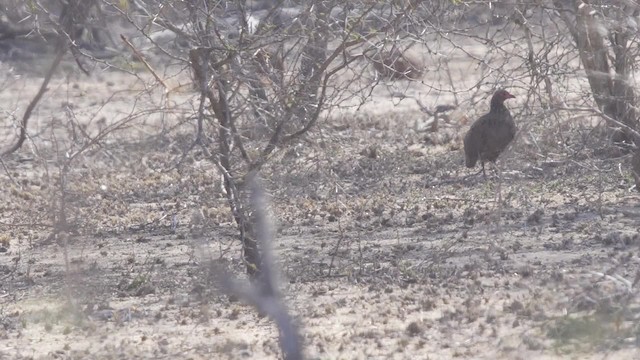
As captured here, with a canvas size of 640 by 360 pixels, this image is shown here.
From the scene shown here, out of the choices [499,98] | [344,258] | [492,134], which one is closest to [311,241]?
[344,258]

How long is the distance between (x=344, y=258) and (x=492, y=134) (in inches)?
131

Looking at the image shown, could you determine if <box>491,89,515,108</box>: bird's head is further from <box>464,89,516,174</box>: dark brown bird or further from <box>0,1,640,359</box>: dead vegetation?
<box>0,1,640,359</box>: dead vegetation

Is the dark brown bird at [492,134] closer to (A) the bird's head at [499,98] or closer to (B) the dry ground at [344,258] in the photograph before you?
(A) the bird's head at [499,98]

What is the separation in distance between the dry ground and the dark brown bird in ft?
0.99

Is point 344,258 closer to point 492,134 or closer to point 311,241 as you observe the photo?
point 311,241

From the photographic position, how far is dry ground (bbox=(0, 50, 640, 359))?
20.1 ft

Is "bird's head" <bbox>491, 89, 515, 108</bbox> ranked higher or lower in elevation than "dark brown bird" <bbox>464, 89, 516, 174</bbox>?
higher

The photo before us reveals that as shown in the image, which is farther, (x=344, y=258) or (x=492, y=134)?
(x=492, y=134)

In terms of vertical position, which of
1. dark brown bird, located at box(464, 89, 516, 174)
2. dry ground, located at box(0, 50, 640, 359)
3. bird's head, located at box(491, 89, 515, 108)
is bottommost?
dry ground, located at box(0, 50, 640, 359)

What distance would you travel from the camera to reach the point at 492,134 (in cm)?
1098

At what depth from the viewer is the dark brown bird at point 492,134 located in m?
10.9

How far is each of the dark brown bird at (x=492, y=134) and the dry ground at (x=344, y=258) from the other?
0.30 meters

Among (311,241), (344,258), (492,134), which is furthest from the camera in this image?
(492,134)

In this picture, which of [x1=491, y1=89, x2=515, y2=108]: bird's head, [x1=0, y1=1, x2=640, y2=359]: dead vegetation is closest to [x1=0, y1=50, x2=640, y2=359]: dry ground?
[x1=0, y1=1, x2=640, y2=359]: dead vegetation
